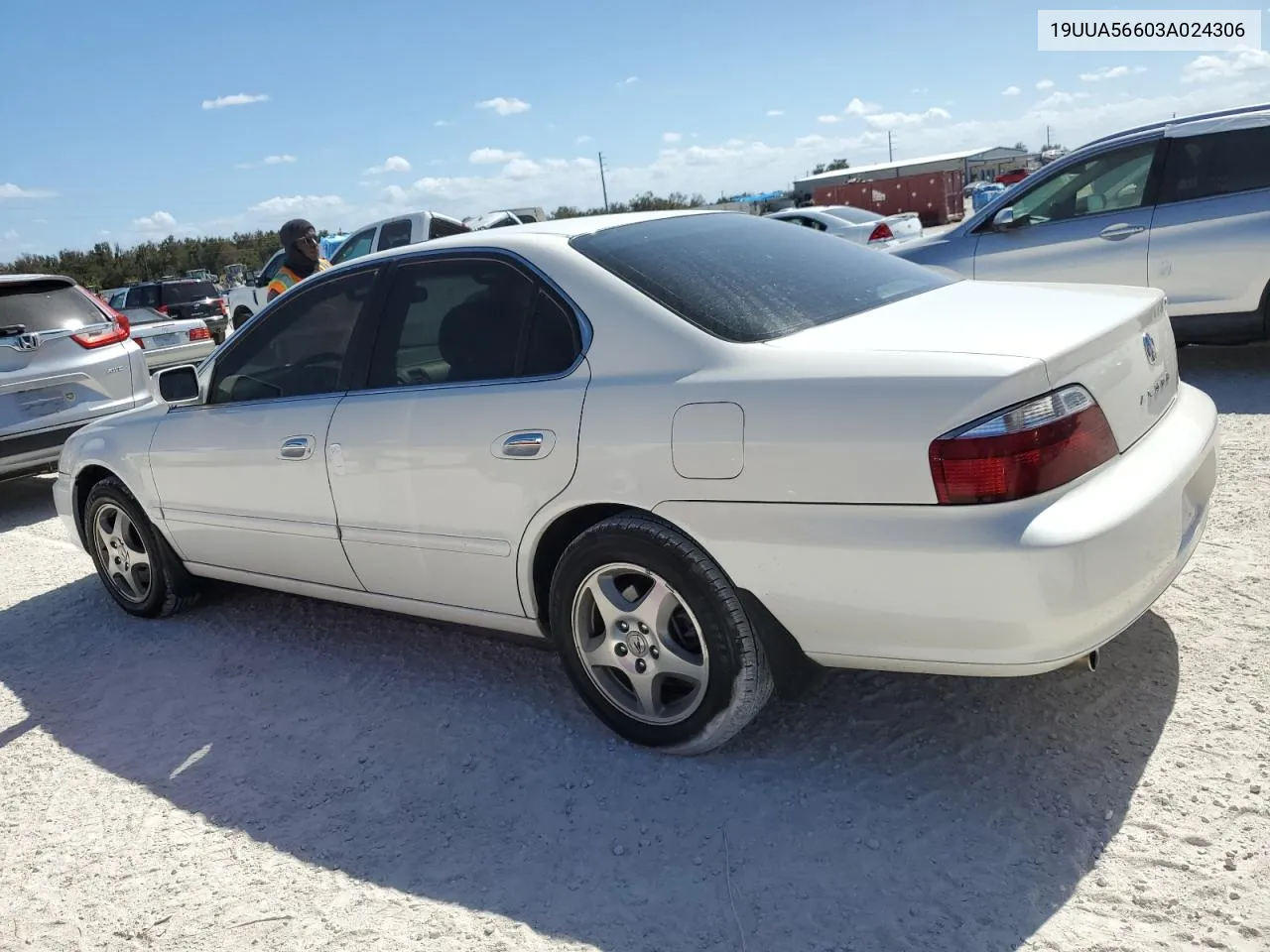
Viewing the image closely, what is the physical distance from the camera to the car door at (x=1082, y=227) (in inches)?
255

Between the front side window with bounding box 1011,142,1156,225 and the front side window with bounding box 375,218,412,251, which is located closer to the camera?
the front side window with bounding box 1011,142,1156,225

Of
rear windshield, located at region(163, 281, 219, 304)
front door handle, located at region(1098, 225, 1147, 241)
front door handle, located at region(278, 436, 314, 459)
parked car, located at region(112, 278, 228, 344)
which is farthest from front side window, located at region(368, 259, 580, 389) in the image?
rear windshield, located at region(163, 281, 219, 304)

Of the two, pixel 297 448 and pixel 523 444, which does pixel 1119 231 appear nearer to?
pixel 523 444

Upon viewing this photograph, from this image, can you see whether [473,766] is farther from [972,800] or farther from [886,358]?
[886,358]

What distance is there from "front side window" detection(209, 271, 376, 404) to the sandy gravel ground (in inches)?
44.9

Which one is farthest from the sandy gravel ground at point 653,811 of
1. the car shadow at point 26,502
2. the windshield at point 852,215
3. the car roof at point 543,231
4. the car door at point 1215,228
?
the windshield at point 852,215

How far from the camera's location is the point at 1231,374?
21.4 feet

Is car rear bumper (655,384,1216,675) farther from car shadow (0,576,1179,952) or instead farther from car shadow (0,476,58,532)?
car shadow (0,476,58,532)

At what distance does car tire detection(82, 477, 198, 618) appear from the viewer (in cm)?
459

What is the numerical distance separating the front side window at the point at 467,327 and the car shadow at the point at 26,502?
5.08 meters

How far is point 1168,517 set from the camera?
8.20 feet

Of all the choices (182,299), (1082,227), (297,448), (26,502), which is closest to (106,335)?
(26,502)

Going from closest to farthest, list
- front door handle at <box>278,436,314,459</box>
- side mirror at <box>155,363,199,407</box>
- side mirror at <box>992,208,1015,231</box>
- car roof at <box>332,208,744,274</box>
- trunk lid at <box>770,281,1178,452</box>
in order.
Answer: trunk lid at <box>770,281,1178,452</box>, car roof at <box>332,208,744,274</box>, front door handle at <box>278,436,314,459</box>, side mirror at <box>155,363,199,407</box>, side mirror at <box>992,208,1015,231</box>

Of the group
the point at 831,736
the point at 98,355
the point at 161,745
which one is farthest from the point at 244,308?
the point at 831,736
